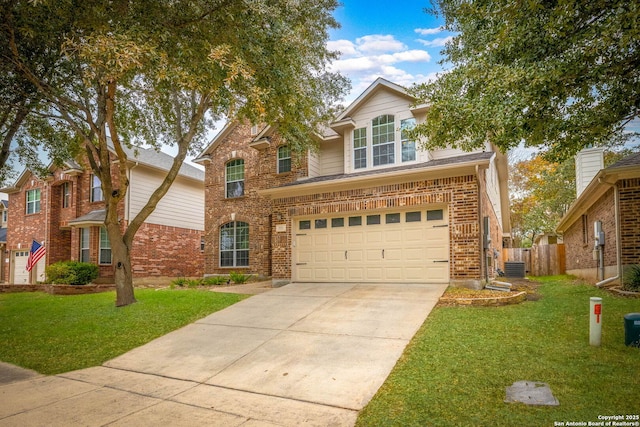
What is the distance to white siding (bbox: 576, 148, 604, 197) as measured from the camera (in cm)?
1594

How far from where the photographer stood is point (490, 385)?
4.47 metres

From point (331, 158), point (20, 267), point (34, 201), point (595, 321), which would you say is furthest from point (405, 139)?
point (20, 267)

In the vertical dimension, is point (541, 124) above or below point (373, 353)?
above

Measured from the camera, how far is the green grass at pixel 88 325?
22.0 feet

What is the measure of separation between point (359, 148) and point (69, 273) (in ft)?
42.9

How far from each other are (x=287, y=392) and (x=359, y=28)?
10.8 m

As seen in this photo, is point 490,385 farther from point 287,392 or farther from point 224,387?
point 224,387

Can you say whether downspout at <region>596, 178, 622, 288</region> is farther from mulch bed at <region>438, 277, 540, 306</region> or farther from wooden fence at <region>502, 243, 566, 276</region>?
wooden fence at <region>502, 243, 566, 276</region>

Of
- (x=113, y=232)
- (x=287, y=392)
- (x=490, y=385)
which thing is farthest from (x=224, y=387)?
(x=113, y=232)

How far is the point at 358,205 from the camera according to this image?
12.0m

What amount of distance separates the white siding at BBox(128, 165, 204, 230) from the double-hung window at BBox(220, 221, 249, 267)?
438 cm

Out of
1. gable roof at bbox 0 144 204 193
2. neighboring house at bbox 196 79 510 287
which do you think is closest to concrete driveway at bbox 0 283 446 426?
neighboring house at bbox 196 79 510 287

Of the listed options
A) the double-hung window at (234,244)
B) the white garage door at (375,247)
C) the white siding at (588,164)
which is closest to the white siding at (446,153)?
the white garage door at (375,247)

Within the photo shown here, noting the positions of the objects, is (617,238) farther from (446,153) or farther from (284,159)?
(284,159)
